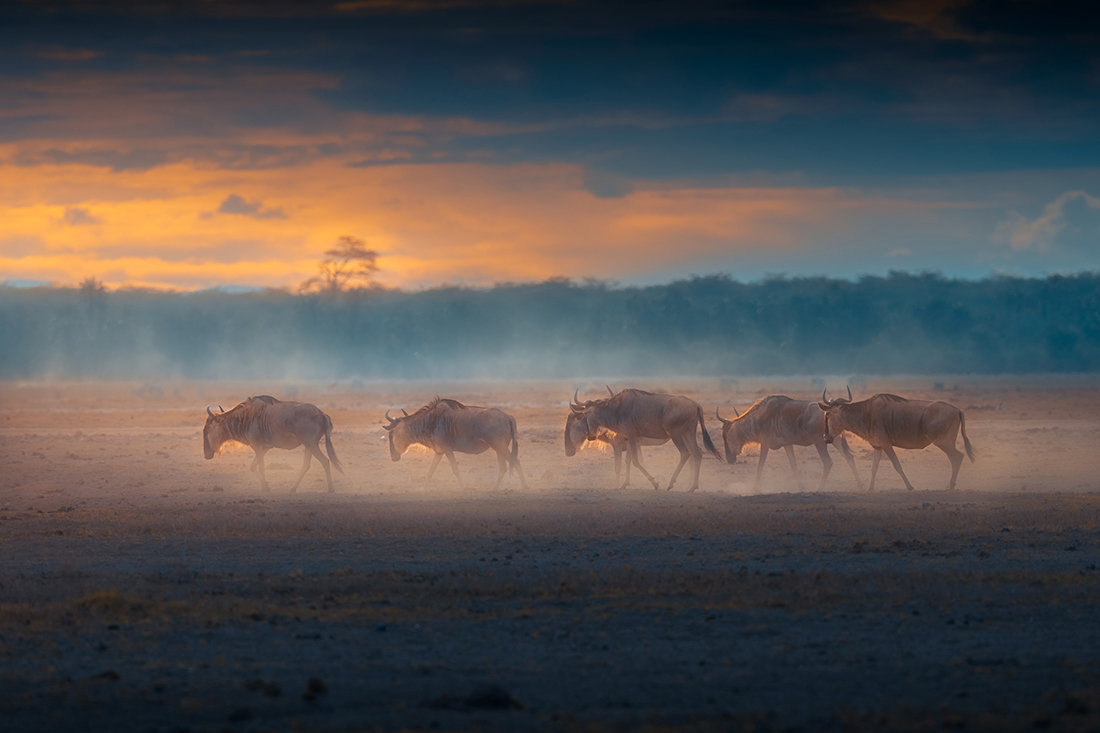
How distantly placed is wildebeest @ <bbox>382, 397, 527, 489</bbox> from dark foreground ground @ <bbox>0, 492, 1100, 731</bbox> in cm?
572

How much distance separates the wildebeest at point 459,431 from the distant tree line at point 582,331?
6505 centimetres

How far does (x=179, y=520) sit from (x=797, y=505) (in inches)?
355

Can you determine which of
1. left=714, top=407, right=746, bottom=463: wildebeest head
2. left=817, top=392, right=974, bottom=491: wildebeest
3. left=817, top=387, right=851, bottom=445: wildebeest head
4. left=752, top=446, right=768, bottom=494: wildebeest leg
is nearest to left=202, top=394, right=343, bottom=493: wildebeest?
left=714, top=407, right=746, bottom=463: wildebeest head

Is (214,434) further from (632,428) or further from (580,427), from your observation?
(632,428)

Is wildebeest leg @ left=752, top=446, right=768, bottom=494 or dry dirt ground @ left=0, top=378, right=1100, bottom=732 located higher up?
wildebeest leg @ left=752, top=446, right=768, bottom=494

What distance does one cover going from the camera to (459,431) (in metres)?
21.2

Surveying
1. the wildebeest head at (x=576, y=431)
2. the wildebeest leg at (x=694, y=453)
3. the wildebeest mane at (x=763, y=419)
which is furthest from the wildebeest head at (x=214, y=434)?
the wildebeest mane at (x=763, y=419)

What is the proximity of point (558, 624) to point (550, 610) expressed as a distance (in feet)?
1.78

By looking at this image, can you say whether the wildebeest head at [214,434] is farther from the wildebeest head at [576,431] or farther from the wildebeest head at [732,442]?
the wildebeest head at [732,442]

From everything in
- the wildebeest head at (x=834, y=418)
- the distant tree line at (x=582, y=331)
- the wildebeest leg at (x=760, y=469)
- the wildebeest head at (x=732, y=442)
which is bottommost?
the wildebeest leg at (x=760, y=469)

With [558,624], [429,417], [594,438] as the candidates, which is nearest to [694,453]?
[594,438]

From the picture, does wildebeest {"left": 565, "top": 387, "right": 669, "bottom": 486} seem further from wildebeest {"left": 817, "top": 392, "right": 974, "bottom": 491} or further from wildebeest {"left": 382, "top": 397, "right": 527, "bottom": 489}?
wildebeest {"left": 817, "top": 392, "right": 974, "bottom": 491}

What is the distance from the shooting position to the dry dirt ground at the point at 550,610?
666 cm

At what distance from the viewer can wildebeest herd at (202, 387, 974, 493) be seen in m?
19.7
